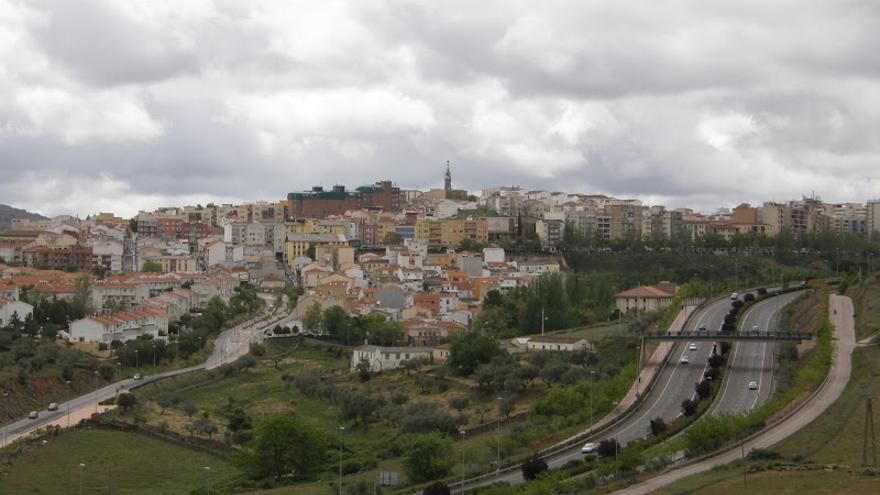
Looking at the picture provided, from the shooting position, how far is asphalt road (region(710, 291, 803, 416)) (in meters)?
33.3

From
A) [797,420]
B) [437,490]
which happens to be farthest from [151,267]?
[437,490]

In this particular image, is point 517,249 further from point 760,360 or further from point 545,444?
point 545,444

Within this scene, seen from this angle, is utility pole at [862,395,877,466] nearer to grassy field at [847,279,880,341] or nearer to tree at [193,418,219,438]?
grassy field at [847,279,880,341]

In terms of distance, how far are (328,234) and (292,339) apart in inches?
1482

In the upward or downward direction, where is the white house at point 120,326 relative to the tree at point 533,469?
upward

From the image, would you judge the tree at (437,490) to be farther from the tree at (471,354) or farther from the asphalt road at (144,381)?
the tree at (471,354)

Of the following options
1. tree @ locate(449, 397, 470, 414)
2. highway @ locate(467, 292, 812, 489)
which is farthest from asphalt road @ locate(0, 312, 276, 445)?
highway @ locate(467, 292, 812, 489)

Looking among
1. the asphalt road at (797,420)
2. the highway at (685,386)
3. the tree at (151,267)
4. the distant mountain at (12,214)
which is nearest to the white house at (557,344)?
the highway at (685,386)

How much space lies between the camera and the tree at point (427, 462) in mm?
28156

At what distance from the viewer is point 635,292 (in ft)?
205

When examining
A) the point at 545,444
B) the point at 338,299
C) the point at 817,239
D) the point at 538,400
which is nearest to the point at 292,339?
the point at 338,299

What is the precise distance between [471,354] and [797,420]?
18732mm

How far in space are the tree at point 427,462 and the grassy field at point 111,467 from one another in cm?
616

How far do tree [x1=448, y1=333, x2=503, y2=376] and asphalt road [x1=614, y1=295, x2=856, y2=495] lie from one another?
12.8 m
